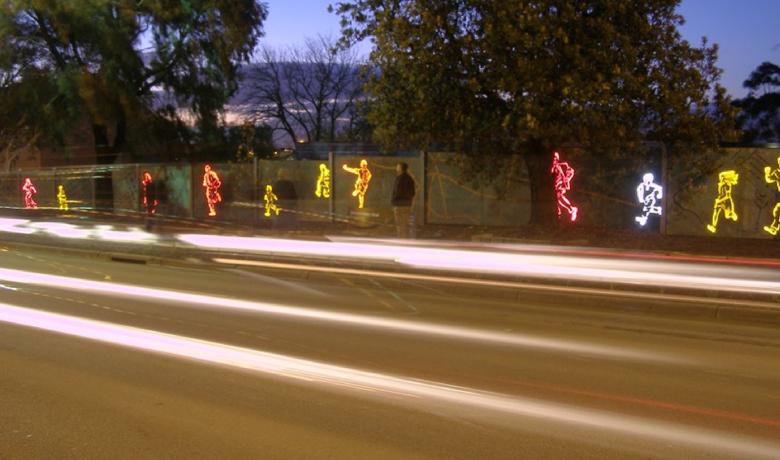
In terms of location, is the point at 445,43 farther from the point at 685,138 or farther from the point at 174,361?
the point at 174,361

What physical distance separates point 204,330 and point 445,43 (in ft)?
32.5

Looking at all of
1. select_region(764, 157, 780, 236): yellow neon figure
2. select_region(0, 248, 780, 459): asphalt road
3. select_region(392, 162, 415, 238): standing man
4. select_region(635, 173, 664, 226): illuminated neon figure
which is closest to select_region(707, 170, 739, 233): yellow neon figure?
select_region(764, 157, 780, 236): yellow neon figure

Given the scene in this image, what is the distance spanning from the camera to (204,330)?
8.52 meters

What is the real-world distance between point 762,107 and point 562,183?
15.3m

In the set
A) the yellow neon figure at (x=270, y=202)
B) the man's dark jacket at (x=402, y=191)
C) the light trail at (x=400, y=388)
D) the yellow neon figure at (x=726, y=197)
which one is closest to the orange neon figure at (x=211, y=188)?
the yellow neon figure at (x=270, y=202)

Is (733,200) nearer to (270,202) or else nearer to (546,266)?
(546,266)

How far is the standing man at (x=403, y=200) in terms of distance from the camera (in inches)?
655

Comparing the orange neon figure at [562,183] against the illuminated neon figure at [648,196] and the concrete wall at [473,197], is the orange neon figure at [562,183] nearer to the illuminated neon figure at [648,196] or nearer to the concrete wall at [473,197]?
the concrete wall at [473,197]

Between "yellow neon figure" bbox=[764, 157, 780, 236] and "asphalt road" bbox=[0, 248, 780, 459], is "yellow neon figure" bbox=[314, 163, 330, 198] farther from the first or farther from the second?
"yellow neon figure" bbox=[764, 157, 780, 236]

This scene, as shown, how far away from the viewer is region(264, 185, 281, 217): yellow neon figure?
2306 cm

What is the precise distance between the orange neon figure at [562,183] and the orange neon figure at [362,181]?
18.5 ft

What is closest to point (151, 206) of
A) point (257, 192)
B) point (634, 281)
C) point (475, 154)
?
point (257, 192)

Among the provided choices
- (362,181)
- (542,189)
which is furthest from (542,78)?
(362,181)

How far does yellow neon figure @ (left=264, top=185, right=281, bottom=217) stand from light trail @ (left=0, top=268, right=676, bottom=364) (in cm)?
1019
